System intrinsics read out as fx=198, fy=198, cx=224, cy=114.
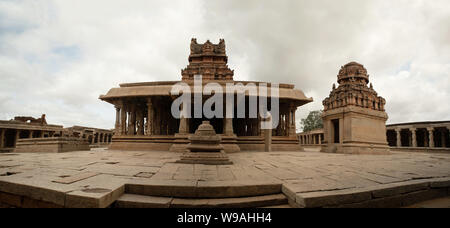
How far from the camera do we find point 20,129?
67.5 ft

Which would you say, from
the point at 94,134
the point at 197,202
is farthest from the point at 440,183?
the point at 94,134

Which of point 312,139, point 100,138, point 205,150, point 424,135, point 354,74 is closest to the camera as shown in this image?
point 205,150

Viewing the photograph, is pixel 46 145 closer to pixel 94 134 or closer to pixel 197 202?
pixel 197 202

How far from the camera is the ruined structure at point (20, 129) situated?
19547mm

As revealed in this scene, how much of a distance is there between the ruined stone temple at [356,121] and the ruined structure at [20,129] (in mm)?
23221

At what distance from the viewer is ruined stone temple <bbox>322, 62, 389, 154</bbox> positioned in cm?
970

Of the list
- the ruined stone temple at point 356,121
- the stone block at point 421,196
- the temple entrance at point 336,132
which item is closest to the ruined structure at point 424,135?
the ruined stone temple at point 356,121

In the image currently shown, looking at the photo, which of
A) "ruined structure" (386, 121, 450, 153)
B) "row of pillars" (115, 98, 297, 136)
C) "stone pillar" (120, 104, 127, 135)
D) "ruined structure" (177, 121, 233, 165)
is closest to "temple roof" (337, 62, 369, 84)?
"row of pillars" (115, 98, 297, 136)

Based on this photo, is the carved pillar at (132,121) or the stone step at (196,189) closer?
the stone step at (196,189)

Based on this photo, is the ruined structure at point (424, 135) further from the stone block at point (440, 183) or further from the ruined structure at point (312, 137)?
the stone block at point (440, 183)

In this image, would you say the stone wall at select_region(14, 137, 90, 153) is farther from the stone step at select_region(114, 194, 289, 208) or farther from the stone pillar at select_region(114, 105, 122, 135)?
the stone step at select_region(114, 194, 289, 208)

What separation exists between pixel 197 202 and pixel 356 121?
10.1 m

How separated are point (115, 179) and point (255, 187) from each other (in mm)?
2047

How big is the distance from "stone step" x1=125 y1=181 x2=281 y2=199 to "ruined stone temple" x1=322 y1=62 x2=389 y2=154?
8.84 m
